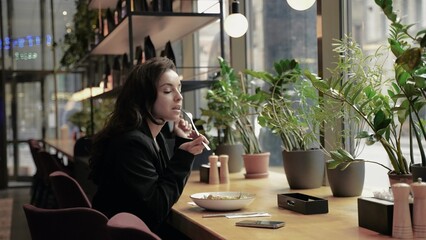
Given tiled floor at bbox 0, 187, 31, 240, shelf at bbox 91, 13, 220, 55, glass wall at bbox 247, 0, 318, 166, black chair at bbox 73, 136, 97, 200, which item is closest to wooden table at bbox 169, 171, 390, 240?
glass wall at bbox 247, 0, 318, 166

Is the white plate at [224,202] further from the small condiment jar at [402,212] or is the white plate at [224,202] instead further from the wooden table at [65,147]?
the wooden table at [65,147]

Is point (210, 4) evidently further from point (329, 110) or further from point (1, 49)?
point (1, 49)

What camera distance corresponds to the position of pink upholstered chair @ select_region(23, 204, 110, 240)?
2.11 meters

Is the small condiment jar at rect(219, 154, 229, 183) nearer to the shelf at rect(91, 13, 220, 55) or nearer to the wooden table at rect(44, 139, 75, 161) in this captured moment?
the shelf at rect(91, 13, 220, 55)

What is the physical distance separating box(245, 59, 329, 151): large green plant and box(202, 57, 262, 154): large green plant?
0.99 ft

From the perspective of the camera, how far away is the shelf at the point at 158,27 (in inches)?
177

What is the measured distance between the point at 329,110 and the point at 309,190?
20.9 inches

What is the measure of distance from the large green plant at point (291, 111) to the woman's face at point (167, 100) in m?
0.60

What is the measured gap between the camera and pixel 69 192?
3021 millimetres

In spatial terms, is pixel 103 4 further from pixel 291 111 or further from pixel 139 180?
pixel 139 180

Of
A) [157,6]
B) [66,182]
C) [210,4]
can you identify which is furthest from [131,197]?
[210,4]

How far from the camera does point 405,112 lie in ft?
7.76

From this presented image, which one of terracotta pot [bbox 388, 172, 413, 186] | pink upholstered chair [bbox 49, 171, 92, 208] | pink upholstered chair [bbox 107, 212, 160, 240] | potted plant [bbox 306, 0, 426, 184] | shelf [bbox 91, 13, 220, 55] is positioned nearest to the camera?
pink upholstered chair [bbox 107, 212, 160, 240]

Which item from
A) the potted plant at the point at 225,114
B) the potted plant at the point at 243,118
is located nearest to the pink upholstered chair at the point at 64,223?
the potted plant at the point at 243,118
